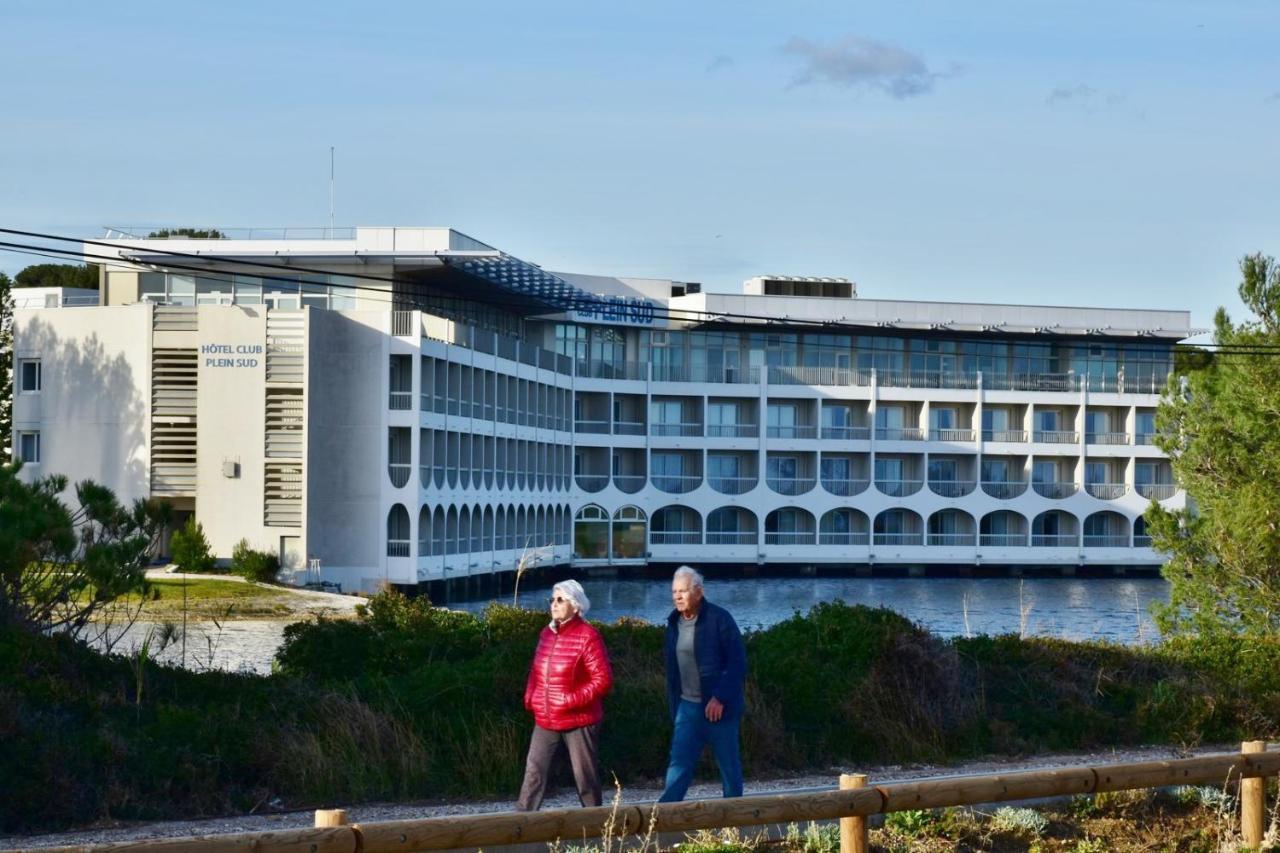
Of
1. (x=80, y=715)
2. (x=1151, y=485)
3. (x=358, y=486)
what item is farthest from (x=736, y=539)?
(x=80, y=715)

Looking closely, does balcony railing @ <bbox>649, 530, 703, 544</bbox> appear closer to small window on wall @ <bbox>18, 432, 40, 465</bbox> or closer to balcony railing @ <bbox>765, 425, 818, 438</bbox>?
balcony railing @ <bbox>765, 425, 818, 438</bbox>

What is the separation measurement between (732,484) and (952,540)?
1117 cm

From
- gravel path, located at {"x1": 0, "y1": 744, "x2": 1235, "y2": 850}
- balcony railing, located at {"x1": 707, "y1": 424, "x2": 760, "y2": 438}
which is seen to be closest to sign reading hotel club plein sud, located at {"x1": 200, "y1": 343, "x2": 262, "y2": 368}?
balcony railing, located at {"x1": 707, "y1": 424, "x2": 760, "y2": 438}

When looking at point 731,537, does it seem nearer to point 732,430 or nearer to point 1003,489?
point 732,430

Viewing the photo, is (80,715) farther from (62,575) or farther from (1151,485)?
(1151,485)

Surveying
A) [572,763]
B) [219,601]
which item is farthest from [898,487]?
[572,763]

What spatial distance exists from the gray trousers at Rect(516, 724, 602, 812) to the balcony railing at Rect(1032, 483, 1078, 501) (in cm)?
7822

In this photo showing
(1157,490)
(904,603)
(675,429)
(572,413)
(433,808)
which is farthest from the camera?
(1157,490)

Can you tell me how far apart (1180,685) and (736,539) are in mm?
63983

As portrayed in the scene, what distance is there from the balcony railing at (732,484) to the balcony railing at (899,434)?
21.7 ft

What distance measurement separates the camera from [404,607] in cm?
2202

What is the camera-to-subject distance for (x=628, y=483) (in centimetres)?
8281

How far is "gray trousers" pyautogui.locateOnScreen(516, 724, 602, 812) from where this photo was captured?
11266 millimetres

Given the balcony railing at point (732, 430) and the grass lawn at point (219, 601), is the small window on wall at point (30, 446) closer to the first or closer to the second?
the grass lawn at point (219, 601)
